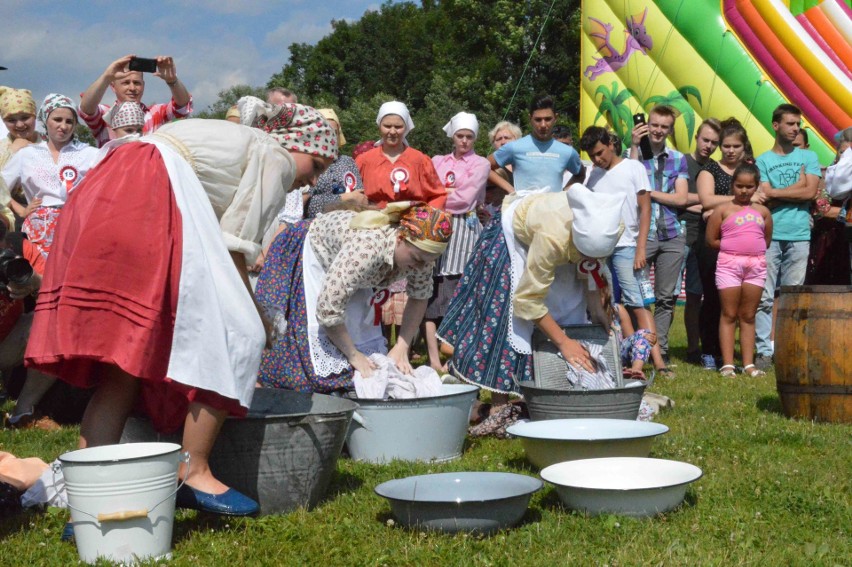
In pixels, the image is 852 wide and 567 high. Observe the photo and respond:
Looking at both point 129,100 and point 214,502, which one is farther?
point 129,100

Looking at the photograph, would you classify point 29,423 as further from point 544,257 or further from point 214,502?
point 544,257

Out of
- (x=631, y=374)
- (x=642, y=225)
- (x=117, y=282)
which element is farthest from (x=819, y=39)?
(x=117, y=282)

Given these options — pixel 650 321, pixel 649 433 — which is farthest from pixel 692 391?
pixel 649 433

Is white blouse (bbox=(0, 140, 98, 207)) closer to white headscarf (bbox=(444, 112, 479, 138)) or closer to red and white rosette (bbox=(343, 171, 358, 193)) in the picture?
red and white rosette (bbox=(343, 171, 358, 193))

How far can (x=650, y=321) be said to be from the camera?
21.8 ft

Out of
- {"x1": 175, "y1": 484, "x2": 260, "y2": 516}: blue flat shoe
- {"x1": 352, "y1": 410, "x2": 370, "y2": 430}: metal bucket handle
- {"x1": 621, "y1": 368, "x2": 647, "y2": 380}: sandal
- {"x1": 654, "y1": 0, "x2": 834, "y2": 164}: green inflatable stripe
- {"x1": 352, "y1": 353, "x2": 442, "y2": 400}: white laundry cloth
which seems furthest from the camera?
{"x1": 654, "y1": 0, "x2": 834, "y2": 164}: green inflatable stripe

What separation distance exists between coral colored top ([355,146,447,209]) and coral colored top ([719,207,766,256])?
2092 millimetres

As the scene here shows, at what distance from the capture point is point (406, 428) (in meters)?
3.94

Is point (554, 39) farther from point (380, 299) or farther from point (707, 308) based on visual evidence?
point (380, 299)

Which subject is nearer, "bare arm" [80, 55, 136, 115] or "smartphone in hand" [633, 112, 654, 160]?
"bare arm" [80, 55, 136, 115]

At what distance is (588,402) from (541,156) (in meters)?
3.26

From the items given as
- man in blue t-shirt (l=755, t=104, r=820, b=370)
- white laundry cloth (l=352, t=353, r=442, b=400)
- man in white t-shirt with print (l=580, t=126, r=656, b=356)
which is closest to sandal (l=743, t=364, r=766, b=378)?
man in blue t-shirt (l=755, t=104, r=820, b=370)

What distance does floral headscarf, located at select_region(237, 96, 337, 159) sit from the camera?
3.43 meters

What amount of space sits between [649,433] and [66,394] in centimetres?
313
